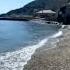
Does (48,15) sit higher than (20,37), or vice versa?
(20,37)

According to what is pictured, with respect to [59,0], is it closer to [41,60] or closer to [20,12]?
[20,12]

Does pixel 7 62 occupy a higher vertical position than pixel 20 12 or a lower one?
higher

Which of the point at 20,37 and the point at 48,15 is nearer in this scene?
the point at 20,37

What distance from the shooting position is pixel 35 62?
18.1 metres

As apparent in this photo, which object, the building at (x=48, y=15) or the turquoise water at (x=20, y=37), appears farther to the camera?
the building at (x=48, y=15)

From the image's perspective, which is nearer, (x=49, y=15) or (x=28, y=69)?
(x=28, y=69)

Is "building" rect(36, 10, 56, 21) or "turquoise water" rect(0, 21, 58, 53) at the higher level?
"turquoise water" rect(0, 21, 58, 53)

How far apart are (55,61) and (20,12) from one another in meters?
178

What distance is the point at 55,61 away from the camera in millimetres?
17516

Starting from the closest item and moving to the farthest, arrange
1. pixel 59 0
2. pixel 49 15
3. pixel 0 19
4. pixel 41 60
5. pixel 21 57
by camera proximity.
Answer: pixel 41 60, pixel 21 57, pixel 49 15, pixel 59 0, pixel 0 19

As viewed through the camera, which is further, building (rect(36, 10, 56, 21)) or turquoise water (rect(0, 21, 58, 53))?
building (rect(36, 10, 56, 21))

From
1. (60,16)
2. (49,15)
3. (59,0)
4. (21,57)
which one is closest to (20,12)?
(59,0)

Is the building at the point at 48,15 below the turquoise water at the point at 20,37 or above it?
below

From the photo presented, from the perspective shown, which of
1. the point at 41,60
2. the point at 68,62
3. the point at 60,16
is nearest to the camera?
the point at 68,62
